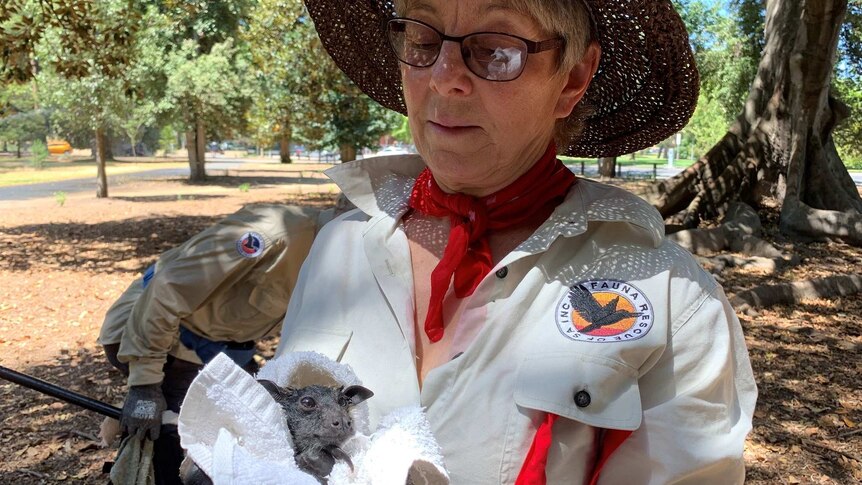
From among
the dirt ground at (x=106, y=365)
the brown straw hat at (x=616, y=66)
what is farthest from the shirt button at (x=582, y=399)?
the dirt ground at (x=106, y=365)

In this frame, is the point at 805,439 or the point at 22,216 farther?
the point at 22,216

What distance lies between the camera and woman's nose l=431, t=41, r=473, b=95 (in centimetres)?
154

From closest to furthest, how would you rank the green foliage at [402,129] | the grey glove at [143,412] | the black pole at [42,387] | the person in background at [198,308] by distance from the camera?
1. the black pole at [42,387]
2. the grey glove at [143,412]
3. the person in background at [198,308]
4. the green foliage at [402,129]

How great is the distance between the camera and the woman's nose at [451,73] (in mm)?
1540

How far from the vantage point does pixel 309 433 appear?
3.92 ft

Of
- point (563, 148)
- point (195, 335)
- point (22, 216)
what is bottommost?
point (22, 216)

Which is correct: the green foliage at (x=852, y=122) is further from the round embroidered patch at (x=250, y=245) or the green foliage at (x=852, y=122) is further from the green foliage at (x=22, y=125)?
the green foliage at (x=22, y=125)

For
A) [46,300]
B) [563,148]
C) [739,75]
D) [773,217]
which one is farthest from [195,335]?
[739,75]

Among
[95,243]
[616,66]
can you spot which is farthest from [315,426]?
[95,243]

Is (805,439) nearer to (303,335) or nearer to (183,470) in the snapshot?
(303,335)

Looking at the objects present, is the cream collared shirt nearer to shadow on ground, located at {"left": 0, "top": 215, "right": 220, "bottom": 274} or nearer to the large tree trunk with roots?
shadow on ground, located at {"left": 0, "top": 215, "right": 220, "bottom": 274}

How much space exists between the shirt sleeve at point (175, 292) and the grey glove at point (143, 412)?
0.06 metres

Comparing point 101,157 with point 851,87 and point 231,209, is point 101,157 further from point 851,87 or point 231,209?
point 851,87

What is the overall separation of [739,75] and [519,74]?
23107 millimetres
